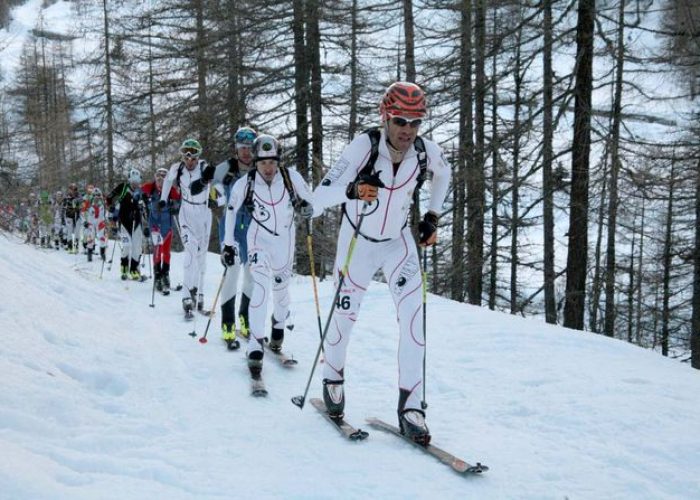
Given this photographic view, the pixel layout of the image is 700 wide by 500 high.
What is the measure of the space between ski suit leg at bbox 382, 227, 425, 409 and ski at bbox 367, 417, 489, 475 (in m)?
0.26

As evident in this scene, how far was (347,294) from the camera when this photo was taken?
4.59 meters

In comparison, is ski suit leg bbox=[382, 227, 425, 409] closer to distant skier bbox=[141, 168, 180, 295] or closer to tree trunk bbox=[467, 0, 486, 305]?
distant skier bbox=[141, 168, 180, 295]

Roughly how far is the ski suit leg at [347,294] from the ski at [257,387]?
34.9 inches

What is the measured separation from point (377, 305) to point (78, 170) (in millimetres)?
25552

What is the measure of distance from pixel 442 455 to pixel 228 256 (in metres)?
3.50

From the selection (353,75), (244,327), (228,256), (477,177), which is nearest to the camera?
(228,256)

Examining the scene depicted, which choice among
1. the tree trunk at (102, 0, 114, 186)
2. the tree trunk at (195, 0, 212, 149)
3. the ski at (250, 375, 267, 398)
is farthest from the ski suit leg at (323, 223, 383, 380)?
the tree trunk at (102, 0, 114, 186)

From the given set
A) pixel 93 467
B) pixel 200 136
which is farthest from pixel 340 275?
pixel 200 136

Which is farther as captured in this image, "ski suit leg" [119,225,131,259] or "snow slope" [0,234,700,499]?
"ski suit leg" [119,225,131,259]

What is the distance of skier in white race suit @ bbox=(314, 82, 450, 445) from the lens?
4152 millimetres

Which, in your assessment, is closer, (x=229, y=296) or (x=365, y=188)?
(x=365, y=188)

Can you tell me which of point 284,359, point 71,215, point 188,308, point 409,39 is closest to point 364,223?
A: point 284,359

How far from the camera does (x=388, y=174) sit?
434 cm

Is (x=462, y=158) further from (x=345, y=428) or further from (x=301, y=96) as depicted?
(x=345, y=428)
